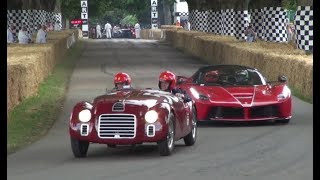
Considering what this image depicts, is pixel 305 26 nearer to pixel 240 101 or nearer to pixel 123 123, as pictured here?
pixel 240 101

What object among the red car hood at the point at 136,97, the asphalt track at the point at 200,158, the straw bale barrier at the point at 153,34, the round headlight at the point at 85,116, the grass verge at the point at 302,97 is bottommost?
the straw bale barrier at the point at 153,34

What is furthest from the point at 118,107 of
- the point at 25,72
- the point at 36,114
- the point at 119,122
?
the point at 25,72

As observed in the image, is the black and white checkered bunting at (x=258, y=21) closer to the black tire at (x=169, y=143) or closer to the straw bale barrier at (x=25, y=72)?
the straw bale barrier at (x=25, y=72)

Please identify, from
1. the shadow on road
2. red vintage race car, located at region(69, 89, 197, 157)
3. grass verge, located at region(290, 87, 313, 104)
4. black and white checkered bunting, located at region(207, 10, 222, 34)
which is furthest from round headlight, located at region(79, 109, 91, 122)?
black and white checkered bunting, located at region(207, 10, 222, 34)

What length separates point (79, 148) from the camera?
13453 millimetres

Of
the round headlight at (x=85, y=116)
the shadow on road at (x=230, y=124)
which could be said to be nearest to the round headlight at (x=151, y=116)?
the round headlight at (x=85, y=116)

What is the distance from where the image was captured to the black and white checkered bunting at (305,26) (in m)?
31.2

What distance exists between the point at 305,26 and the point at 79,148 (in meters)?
19.3

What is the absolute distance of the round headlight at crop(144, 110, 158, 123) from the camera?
13117 mm

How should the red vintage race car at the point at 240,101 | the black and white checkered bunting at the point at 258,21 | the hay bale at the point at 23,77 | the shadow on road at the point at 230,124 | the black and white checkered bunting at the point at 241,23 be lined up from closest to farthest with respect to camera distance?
the red vintage race car at the point at 240,101, the shadow on road at the point at 230,124, the hay bale at the point at 23,77, the black and white checkered bunting at the point at 258,21, the black and white checkered bunting at the point at 241,23

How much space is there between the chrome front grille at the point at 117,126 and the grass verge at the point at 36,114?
2054 mm

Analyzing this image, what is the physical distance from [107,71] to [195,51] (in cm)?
1354

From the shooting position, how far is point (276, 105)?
1762 centimetres

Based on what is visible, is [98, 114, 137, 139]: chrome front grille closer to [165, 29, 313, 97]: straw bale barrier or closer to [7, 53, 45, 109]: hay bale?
[7, 53, 45, 109]: hay bale
